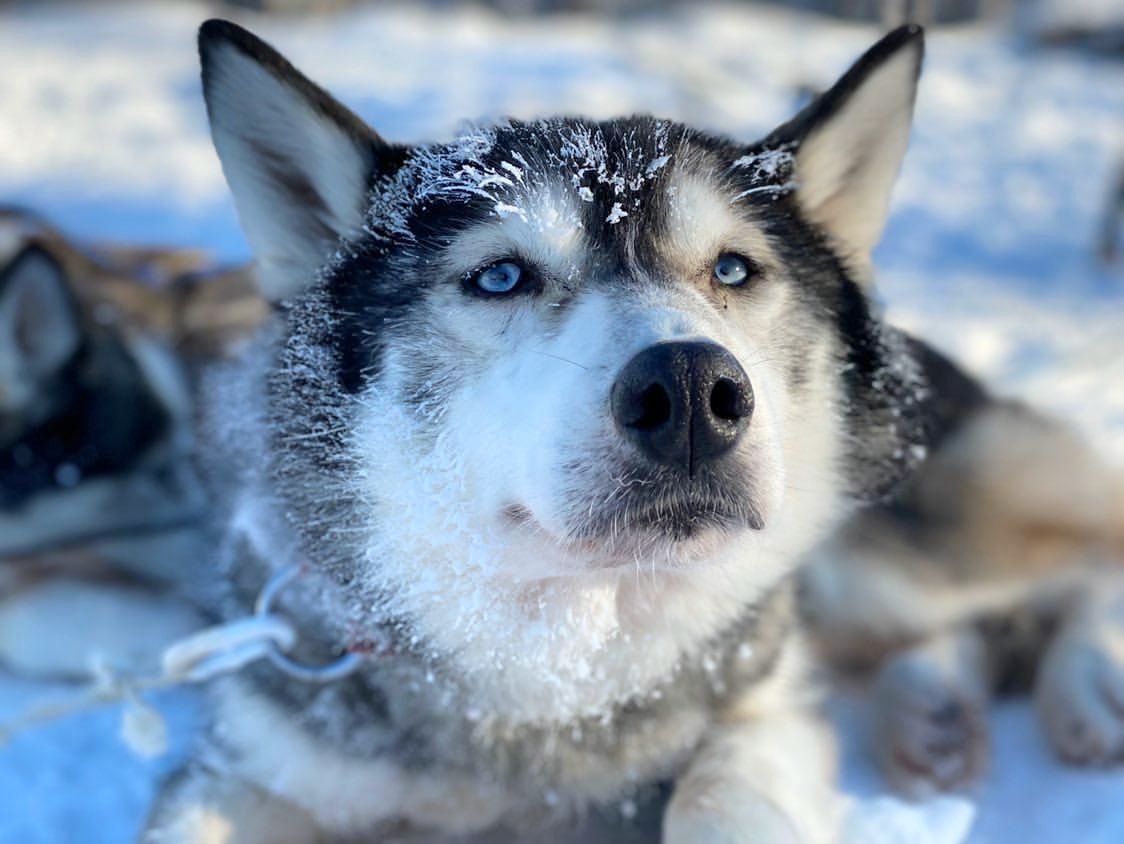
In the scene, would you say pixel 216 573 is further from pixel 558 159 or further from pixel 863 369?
pixel 863 369

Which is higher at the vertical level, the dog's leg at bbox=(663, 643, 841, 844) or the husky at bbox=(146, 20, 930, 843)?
the husky at bbox=(146, 20, 930, 843)

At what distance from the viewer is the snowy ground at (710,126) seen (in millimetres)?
1649

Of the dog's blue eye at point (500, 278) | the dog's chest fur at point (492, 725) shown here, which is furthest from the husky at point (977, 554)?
the dog's blue eye at point (500, 278)

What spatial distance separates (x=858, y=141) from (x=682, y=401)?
0.64 metres

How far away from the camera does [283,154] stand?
128cm

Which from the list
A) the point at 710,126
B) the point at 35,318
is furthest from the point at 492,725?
the point at 35,318

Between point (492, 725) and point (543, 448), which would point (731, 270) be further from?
point (492, 725)

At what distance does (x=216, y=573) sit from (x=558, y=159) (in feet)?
3.38

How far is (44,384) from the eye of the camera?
2.25 metres

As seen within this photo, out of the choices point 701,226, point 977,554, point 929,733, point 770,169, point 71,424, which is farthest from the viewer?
point 71,424

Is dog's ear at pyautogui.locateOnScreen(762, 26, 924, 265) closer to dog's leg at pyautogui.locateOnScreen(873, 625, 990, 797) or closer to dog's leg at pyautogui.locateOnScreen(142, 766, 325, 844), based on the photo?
dog's leg at pyautogui.locateOnScreen(873, 625, 990, 797)

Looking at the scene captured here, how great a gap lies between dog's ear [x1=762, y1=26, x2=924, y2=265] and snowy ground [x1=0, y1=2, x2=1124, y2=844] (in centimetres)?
90

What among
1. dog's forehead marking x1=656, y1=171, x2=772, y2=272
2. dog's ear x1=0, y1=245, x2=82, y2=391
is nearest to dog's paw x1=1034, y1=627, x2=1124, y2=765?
dog's forehead marking x1=656, y1=171, x2=772, y2=272

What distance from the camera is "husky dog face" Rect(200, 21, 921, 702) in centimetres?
100
